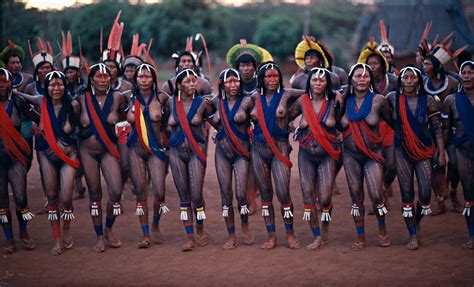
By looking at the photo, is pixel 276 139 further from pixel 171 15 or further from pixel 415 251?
pixel 171 15

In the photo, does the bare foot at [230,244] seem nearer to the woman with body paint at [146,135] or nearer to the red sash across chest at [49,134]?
the woman with body paint at [146,135]

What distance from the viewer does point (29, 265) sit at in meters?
7.86

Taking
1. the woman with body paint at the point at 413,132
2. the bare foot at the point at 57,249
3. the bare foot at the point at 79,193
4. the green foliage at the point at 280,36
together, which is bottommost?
the bare foot at the point at 57,249

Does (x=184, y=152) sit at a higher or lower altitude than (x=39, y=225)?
higher

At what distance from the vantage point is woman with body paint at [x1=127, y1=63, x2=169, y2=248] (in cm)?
823

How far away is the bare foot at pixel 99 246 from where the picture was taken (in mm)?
8359

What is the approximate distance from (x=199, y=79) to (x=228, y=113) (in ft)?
7.08

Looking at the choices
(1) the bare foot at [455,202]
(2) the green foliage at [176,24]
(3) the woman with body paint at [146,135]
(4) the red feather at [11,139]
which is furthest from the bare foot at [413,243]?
(2) the green foliage at [176,24]

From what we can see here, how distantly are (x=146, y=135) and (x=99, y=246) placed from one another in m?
1.50

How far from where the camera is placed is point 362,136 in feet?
25.7

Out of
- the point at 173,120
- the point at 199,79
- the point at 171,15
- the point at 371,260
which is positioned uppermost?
the point at 171,15

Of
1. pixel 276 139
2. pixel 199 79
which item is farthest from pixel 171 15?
pixel 276 139

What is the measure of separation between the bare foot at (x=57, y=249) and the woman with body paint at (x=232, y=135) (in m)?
2.06

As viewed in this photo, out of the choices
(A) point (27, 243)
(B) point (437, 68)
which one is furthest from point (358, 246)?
(A) point (27, 243)
